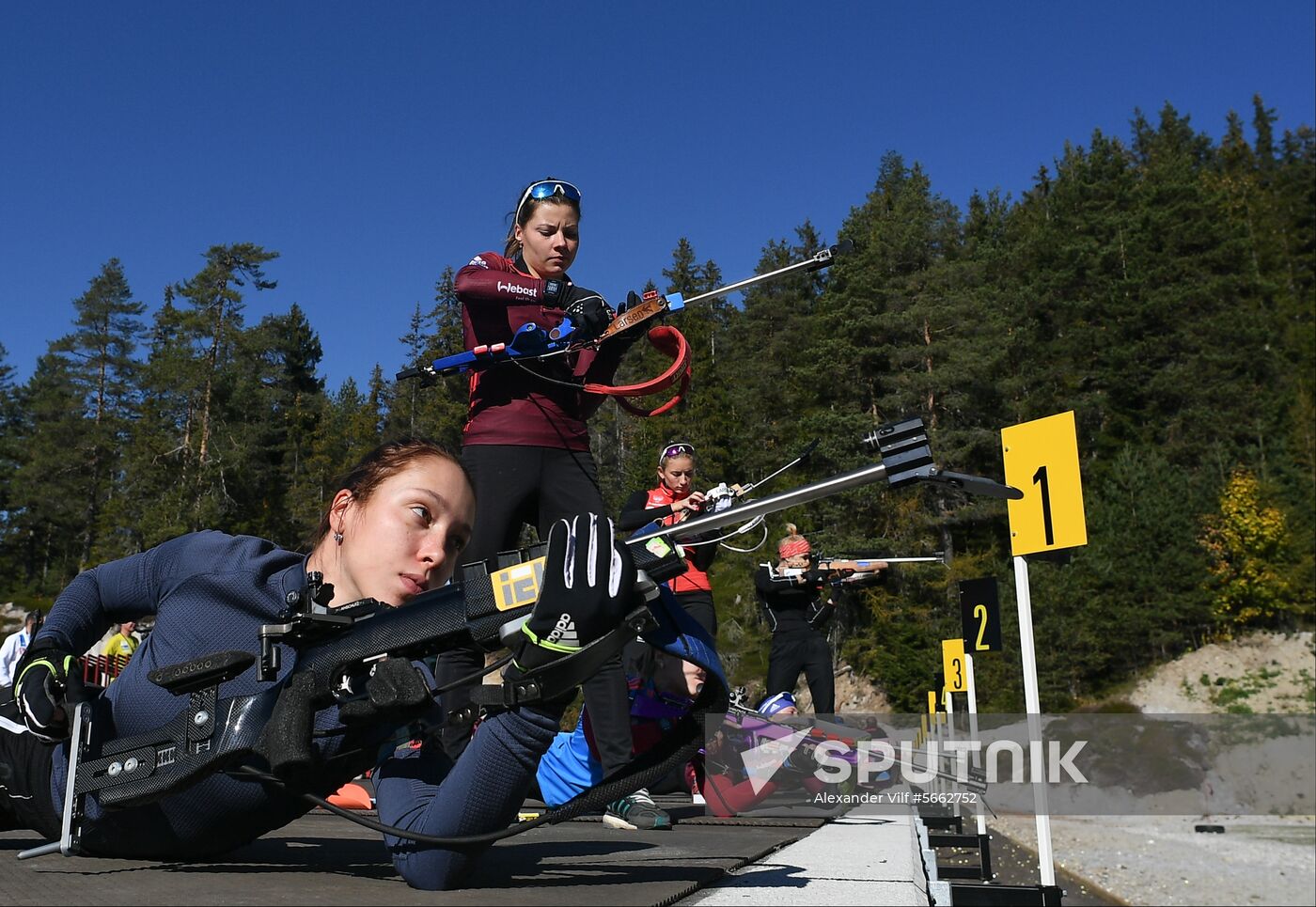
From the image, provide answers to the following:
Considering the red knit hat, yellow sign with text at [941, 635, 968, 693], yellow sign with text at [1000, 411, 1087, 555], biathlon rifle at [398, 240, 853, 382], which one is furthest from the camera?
the red knit hat

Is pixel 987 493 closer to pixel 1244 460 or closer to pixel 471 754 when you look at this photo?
pixel 471 754

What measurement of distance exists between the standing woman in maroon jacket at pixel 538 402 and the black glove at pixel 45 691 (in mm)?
1474

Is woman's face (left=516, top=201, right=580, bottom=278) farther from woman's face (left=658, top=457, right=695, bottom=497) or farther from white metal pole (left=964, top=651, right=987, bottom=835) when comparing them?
white metal pole (left=964, top=651, right=987, bottom=835)

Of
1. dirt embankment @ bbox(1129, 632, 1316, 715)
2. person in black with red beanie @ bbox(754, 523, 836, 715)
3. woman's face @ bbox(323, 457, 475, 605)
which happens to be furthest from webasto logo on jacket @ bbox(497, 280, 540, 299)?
dirt embankment @ bbox(1129, 632, 1316, 715)

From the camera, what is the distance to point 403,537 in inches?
88.0

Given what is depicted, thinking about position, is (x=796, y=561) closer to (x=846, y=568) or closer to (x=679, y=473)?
(x=846, y=568)

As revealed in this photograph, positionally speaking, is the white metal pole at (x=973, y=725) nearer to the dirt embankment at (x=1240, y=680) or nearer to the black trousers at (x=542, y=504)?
the black trousers at (x=542, y=504)

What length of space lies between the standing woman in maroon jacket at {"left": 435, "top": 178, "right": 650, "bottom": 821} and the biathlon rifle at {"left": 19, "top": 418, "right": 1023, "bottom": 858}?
151 centimetres

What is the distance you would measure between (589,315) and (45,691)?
6.75ft

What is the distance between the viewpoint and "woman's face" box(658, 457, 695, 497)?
5961 mm

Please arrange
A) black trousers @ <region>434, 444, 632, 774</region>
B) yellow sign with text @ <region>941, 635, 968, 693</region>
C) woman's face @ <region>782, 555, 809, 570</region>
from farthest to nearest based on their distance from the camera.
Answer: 1. woman's face @ <region>782, 555, 809, 570</region>
2. yellow sign with text @ <region>941, 635, 968, 693</region>
3. black trousers @ <region>434, 444, 632, 774</region>

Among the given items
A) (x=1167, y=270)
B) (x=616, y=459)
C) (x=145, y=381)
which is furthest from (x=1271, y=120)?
(x=145, y=381)

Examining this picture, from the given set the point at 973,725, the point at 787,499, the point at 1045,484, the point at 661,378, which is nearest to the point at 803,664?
the point at 973,725

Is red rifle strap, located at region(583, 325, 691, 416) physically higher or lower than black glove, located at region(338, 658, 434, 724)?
higher
